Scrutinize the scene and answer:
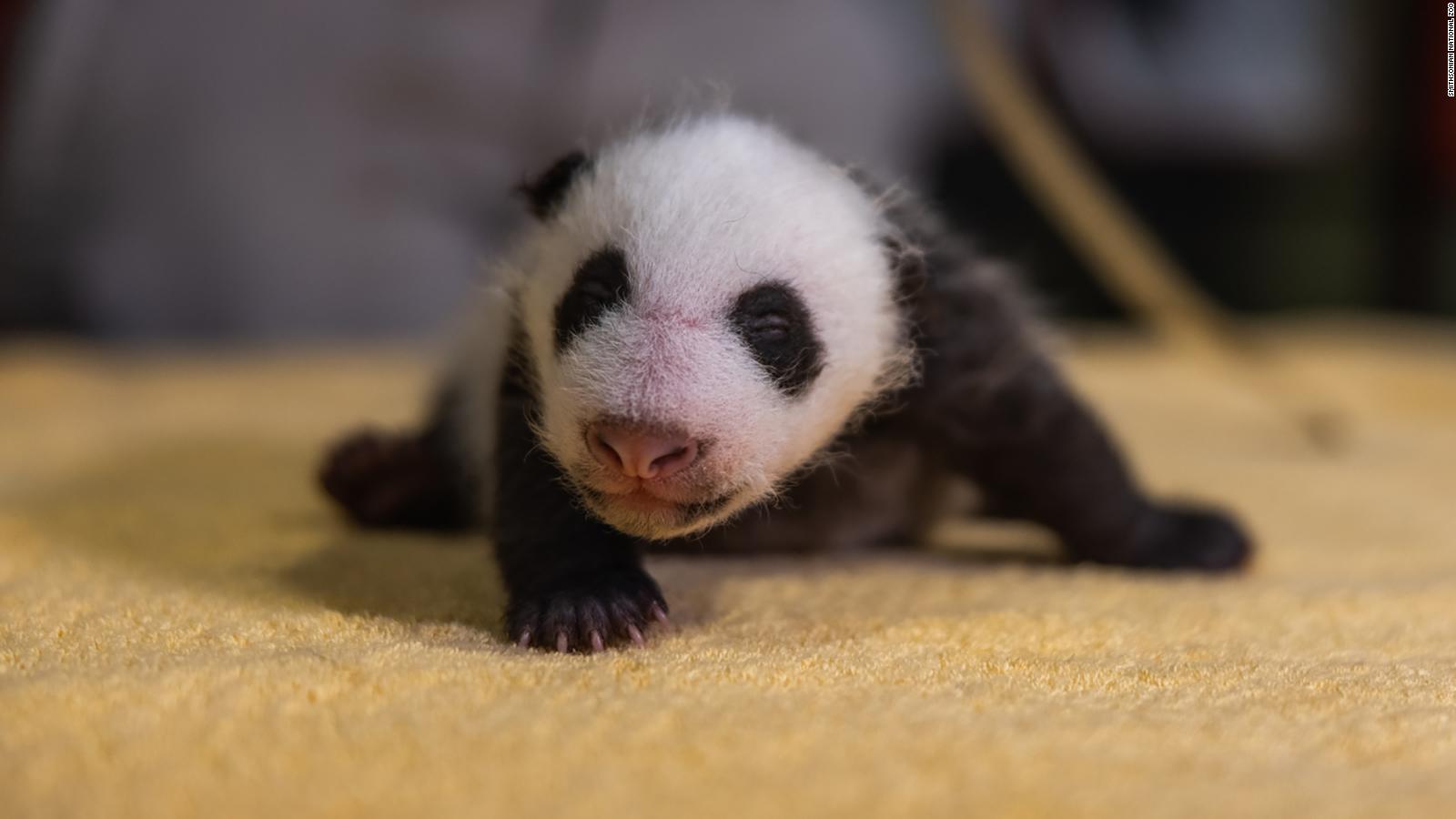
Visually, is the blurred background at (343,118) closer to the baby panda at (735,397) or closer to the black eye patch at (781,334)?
the baby panda at (735,397)

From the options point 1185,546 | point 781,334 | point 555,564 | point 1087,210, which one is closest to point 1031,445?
point 1185,546

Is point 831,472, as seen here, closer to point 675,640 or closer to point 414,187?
point 675,640

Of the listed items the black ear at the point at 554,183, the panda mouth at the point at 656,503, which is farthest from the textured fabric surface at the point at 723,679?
the black ear at the point at 554,183

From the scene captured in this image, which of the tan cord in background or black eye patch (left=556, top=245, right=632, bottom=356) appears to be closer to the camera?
black eye patch (left=556, top=245, right=632, bottom=356)

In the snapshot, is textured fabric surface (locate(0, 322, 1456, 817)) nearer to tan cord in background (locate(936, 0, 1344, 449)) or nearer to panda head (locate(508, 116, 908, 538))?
panda head (locate(508, 116, 908, 538))

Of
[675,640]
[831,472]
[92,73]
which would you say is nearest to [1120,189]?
[92,73]

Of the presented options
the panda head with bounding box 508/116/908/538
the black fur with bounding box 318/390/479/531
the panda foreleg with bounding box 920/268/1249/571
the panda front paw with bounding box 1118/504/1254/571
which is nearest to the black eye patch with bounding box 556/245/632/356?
the panda head with bounding box 508/116/908/538
